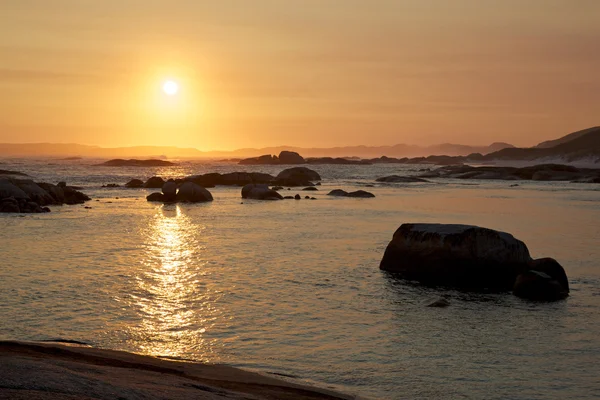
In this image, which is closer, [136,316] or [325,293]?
[136,316]

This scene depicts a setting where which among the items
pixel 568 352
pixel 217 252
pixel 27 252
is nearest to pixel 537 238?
pixel 217 252

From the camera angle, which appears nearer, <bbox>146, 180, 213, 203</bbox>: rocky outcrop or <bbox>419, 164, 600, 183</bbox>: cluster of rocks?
<bbox>146, 180, 213, 203</bbox>: rocky outcrop

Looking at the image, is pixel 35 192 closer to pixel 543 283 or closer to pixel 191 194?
pixel 191 194

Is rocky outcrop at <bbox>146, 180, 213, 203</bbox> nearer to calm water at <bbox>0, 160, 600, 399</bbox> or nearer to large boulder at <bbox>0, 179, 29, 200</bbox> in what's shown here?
large boulder at <bbox>0, 179, 29, 200</bbox>

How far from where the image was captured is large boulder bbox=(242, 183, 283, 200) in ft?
176

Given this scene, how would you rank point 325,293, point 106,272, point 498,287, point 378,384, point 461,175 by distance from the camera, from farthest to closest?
point 461,175
point 106,272
point 498,287
point 325,293
point 378,384

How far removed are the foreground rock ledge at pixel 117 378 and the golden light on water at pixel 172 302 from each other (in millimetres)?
1538

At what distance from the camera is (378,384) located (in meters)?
9.38

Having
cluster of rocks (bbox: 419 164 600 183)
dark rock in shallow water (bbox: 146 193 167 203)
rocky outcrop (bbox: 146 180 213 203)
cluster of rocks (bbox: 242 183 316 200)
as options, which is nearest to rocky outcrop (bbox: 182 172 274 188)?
cluster of rocks (bbox: 242 183 316 200)

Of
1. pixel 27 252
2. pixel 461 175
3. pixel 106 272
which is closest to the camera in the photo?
pixel 106 272

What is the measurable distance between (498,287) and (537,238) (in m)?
10.6

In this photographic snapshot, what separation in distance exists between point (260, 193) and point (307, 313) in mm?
41097

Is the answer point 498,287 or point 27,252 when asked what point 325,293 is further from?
point 27,252

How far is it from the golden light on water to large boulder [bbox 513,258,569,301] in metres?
7.79
